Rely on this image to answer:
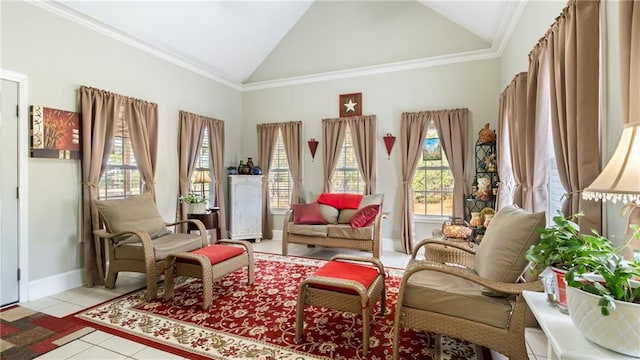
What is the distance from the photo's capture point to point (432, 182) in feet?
16.4

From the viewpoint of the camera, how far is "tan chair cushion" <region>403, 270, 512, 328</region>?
1.77 meters

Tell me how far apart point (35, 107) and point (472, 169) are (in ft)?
18.3

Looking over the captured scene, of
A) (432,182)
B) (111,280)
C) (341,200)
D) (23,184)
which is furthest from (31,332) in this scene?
(432,182)

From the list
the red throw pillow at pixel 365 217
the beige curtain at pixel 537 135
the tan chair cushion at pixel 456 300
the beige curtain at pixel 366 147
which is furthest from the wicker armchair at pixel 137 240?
the beige curtain at pixel 537 135

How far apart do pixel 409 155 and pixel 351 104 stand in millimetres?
1374

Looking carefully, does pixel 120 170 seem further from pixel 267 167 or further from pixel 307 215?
pixel 307 215

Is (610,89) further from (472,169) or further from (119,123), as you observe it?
(119,123)

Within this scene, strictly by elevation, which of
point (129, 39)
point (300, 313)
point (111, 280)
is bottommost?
point (111, 280)

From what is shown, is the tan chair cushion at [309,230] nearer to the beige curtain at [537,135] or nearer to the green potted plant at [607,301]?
the beige curtain at [537,135]

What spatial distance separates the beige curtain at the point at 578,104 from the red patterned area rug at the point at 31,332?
12.0 feet

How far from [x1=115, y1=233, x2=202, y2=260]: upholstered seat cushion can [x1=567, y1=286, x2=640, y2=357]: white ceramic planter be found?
3277 mm

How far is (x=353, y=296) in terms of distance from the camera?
2.17m

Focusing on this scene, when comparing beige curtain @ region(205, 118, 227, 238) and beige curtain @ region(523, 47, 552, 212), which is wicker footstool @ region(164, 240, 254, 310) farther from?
beige curtain @ region(523, 47, 552, 212)

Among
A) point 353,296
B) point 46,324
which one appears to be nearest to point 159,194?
point 46,324
